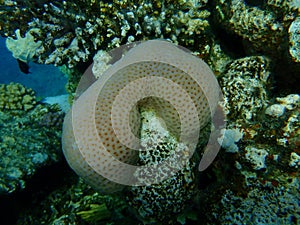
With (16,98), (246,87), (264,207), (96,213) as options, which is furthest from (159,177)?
(16,98)

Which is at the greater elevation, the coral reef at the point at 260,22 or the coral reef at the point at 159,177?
the coral reef at the point at 260,22

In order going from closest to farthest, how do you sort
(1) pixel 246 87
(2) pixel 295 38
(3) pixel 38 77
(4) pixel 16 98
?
1. (2) pixel 295 38
2. (1) pixel 246 87
3. (4) pixel 16 98
4. (3) pixel 38 77

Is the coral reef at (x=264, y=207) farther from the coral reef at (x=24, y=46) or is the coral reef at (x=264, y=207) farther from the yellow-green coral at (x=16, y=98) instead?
the yellow-green coral at (x=16, y=98)

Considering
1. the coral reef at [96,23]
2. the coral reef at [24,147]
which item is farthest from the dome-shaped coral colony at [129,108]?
the coral reef at [24,147]

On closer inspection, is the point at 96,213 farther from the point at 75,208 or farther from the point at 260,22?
the point at 260,22

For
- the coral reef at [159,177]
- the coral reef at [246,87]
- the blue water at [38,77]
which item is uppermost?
the coral reef at [246,87]

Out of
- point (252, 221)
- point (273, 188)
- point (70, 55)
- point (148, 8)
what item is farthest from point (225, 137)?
point (70, 55)

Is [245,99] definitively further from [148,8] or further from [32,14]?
[32,14]

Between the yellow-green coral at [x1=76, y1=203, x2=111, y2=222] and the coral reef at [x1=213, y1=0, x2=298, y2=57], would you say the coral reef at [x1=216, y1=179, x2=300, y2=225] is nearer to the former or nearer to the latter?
the coral reef at [x1=213, y1=0, x2=298, y2=57]
